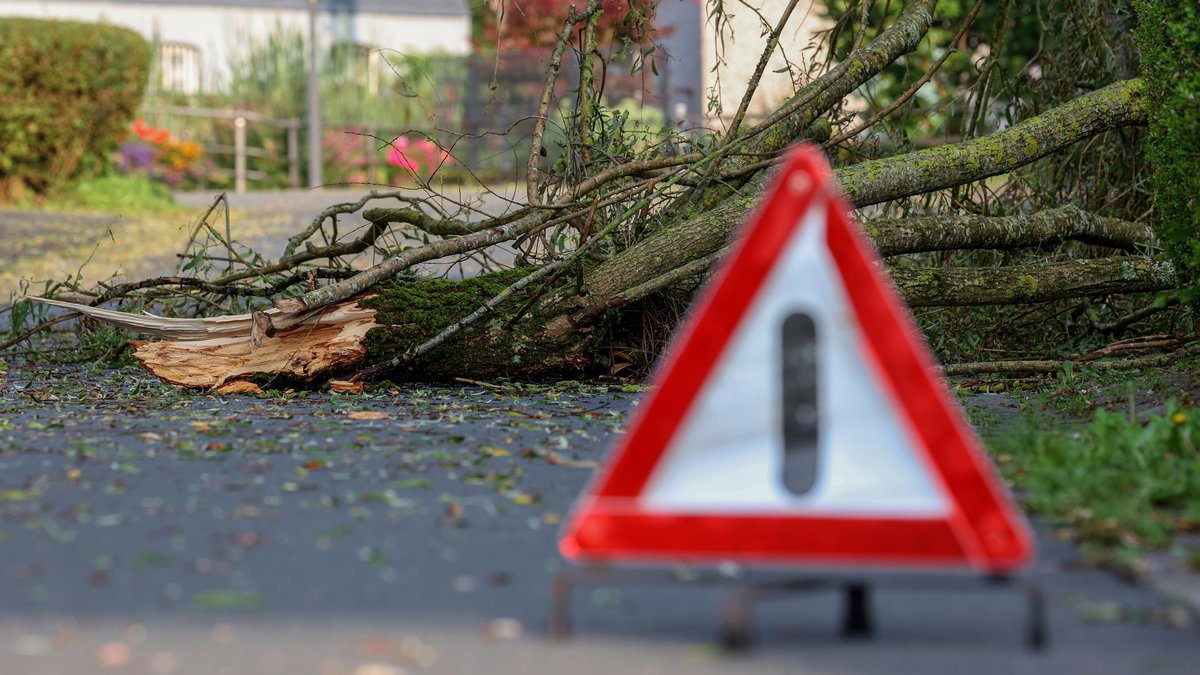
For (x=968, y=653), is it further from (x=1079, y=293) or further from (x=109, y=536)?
(x=1079, y=293)

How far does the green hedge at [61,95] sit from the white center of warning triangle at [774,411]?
14809mm

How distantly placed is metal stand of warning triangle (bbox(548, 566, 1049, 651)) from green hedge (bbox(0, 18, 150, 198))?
14.7 metres

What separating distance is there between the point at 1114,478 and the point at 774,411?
158 centimetres

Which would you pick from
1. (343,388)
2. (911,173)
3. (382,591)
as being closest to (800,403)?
(382,591)

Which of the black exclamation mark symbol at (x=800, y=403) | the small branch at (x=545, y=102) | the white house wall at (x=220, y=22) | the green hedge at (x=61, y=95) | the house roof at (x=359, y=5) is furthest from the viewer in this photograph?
the house roof at (x=359, y=5)

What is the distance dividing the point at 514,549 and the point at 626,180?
4.29 meters

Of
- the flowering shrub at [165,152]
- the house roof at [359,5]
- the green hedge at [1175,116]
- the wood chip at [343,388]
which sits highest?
the house roof at [359,5]

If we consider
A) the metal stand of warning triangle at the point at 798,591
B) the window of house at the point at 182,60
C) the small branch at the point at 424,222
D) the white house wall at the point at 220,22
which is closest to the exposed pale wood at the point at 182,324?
the small branch at the point at 424,222

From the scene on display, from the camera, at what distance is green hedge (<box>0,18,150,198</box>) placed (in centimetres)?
1589

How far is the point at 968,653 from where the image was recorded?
2.86 metres

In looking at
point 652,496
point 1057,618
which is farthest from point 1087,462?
point 652,496

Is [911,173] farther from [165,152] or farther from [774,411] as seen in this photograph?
[165,152]

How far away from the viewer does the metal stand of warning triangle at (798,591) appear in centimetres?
284

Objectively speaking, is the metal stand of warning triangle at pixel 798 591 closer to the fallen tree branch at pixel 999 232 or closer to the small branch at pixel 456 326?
the small branch at pixel 456 326
